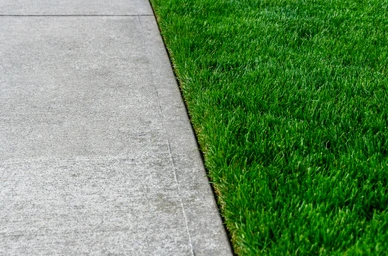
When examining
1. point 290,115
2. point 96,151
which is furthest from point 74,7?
point 290,115

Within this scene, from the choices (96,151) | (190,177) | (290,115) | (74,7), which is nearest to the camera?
(190,177)

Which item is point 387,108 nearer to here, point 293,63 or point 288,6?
point 293,63

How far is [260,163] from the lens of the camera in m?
2.92

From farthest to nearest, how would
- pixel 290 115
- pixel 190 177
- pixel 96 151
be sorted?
pixel 290 115, pixel 96 151, pixel 190 177

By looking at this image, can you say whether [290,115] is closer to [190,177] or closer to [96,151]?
[190,177]

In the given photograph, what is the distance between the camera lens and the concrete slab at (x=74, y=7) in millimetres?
5445

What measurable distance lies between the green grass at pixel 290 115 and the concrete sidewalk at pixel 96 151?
157 mm

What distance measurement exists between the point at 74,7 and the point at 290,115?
3.00m

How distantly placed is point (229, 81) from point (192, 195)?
1.28 metres

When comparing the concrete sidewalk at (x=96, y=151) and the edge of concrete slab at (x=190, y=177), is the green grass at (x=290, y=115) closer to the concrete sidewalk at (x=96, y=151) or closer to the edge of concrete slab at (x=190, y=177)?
the edge of concrete slab at (x=190, y=177)

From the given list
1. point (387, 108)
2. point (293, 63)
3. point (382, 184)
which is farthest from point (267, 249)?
point (293, 63)

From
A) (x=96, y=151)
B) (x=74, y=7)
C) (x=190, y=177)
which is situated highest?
(x=190, y=177)

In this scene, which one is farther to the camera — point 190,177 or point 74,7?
point 74,7

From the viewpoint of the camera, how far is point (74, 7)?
18.5ft
